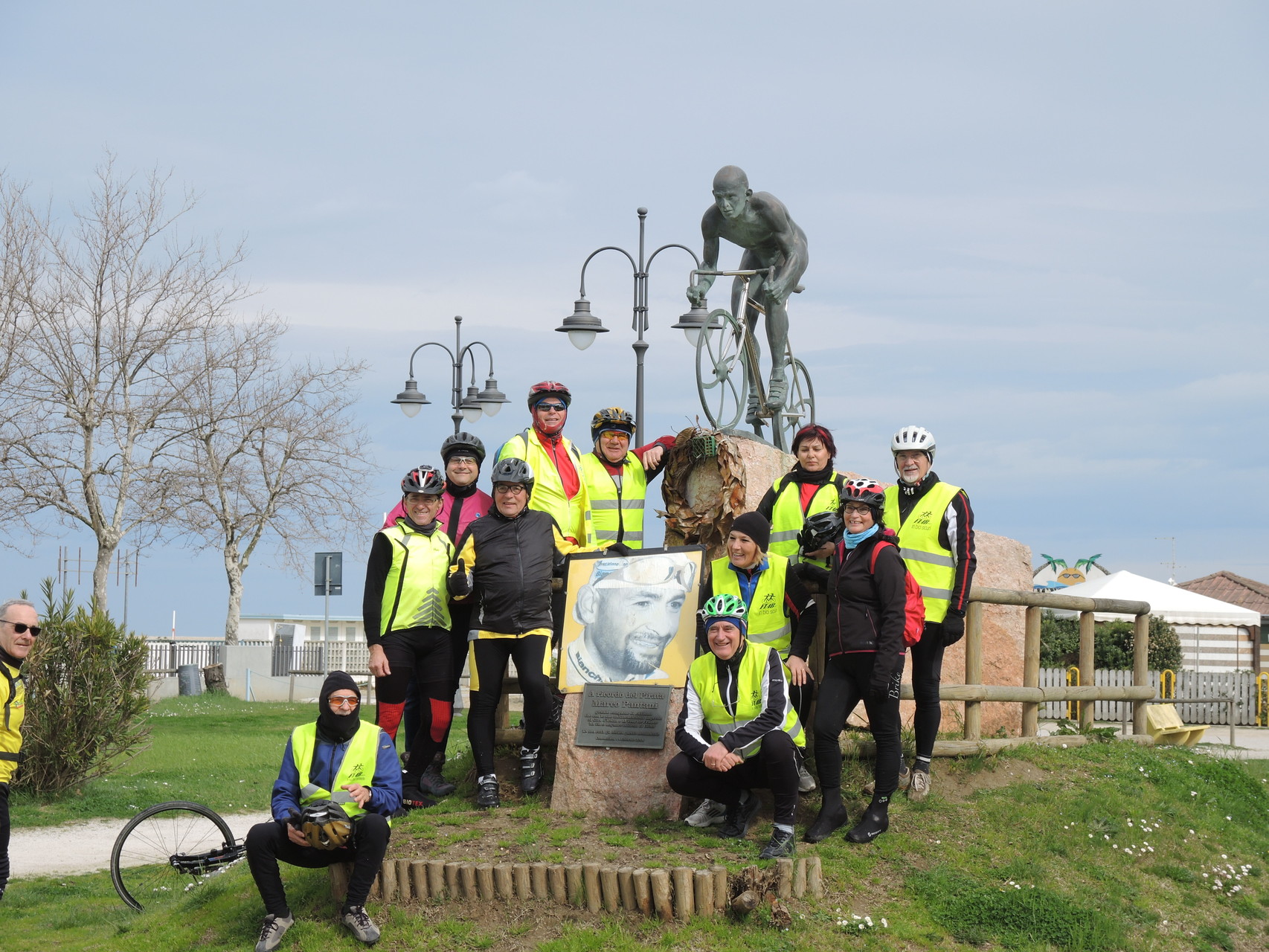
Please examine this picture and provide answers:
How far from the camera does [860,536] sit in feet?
22.1

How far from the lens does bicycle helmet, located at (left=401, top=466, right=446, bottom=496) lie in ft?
23.9

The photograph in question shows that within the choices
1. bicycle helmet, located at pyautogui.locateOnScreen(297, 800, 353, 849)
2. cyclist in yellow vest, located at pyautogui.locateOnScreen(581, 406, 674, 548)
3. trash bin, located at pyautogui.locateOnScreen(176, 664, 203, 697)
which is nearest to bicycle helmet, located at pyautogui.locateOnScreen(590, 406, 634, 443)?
cyclist in yellow vest, located at pyautogui.locateOnScreen(581, 406, 674, 548)

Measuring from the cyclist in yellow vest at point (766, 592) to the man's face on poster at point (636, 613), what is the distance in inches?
26.1

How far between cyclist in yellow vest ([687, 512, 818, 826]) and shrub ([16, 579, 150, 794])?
25.5ft

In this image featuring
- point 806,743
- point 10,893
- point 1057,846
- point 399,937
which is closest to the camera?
point 399,937

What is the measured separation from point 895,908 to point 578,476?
326 centimetres

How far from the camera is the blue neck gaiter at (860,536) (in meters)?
6.71

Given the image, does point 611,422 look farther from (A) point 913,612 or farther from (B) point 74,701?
(B) point 74,701

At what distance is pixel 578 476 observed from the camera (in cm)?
809

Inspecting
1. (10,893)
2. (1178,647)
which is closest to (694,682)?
(10,893)

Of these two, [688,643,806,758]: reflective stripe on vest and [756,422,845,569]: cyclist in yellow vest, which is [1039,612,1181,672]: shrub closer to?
[756,422,845,569]: cyclist in yellow vest

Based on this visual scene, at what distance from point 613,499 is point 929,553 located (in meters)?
2.02

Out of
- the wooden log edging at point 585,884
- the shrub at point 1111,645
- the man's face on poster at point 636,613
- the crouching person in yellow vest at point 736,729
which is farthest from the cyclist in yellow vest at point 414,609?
the shrub at point 1111,645

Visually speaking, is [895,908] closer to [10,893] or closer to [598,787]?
[598,787]
